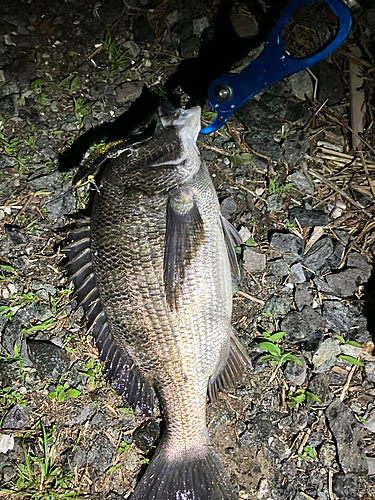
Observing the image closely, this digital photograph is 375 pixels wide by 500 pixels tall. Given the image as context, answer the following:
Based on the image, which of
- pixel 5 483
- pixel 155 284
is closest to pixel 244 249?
pixel 155 284

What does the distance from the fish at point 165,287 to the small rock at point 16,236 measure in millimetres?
685

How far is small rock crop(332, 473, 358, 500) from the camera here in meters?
3.04

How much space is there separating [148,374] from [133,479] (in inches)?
39.0

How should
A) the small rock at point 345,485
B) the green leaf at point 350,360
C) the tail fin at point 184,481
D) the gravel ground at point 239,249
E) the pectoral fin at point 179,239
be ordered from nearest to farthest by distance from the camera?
the pectoral fin at point 179,239, the tail fin at point 184,481, the small rock at point 345,485, the gravel ground at point 239,249, the green leaf at point 350,360

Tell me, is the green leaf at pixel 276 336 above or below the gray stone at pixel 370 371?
above

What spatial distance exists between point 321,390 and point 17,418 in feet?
8.25

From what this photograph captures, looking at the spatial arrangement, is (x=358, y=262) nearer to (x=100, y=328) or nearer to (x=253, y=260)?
(x=253, y=260)

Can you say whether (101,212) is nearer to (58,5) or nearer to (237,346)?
(237,346)

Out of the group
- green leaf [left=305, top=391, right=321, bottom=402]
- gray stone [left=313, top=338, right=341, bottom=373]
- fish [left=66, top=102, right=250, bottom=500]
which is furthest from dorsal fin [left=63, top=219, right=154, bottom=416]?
gray stone [left=313, top=338, right=341, bottom=373]

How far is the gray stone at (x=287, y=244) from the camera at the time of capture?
3.40m

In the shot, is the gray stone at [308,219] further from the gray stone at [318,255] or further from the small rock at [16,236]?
the small rock at [16,236]

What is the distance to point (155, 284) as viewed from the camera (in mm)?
2602

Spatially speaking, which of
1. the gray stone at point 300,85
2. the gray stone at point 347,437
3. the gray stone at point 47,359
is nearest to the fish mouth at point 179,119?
the gray stone at point 300,85

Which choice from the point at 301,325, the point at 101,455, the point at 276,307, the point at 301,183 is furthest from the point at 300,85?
the point at 101,455
